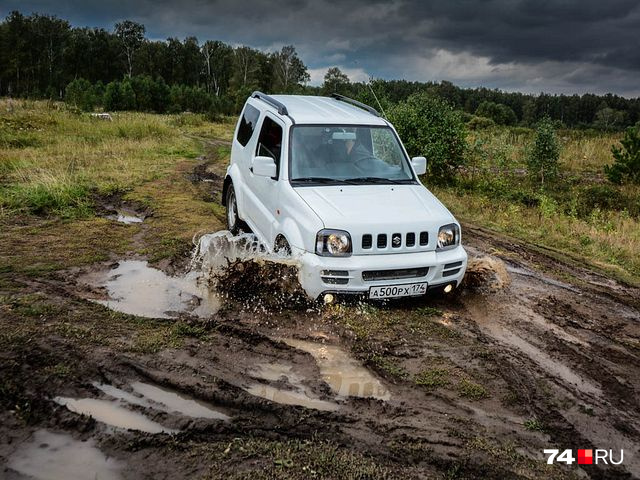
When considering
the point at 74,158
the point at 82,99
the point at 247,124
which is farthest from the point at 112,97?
the point at 247,124

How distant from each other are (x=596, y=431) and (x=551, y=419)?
30 cm

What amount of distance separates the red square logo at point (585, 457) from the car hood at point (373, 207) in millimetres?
2576

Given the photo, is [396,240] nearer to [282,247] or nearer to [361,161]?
[282,247]

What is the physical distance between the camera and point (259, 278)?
19.4 ft

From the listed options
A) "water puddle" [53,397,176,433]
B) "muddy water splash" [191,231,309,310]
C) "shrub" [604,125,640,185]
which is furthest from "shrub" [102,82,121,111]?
"water puddle" [53,397,176,433]

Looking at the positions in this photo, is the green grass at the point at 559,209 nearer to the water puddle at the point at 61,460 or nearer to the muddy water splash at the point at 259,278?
the muddy water splash at the point at 259,278

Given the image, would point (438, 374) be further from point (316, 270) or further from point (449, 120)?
point (449, 120)

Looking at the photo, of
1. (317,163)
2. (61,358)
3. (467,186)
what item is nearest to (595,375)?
(317,163)

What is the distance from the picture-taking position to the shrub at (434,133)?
47.5ft

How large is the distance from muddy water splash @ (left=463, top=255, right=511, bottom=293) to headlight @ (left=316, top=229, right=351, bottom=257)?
1888 millimetres

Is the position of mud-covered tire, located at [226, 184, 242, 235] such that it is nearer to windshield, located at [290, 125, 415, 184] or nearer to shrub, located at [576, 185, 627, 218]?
windshield, located at [290, 125, 415, 184]

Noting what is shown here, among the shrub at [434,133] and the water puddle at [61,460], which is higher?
the shrub at [434,133]

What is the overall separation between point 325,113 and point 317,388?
3.89m

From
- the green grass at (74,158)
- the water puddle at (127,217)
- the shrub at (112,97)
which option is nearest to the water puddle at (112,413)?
the water puddle at (127,217)
